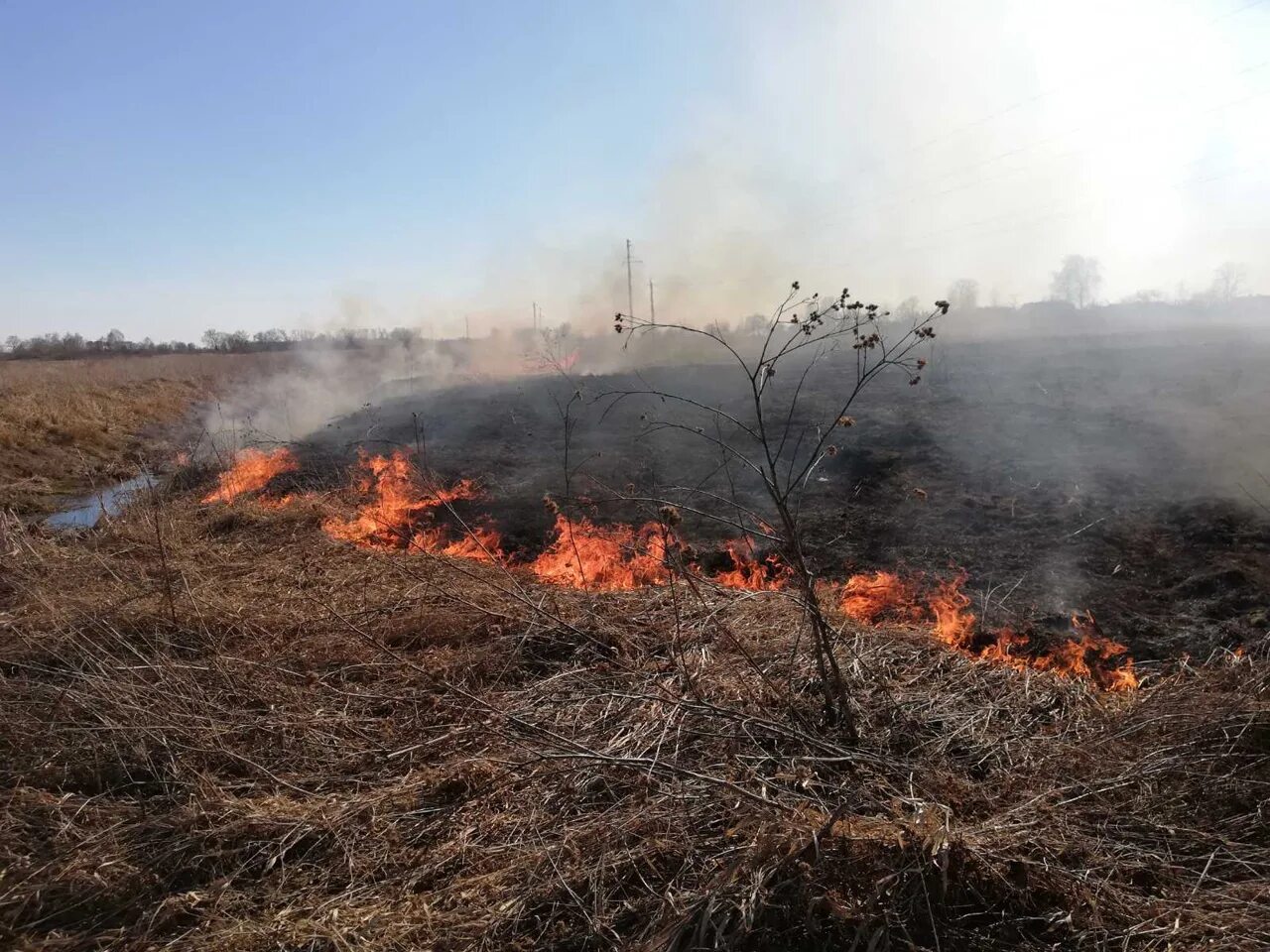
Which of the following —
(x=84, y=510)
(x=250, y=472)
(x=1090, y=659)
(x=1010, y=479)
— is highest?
(x=250, y=472)

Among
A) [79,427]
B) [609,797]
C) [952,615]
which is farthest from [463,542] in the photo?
[79,427]

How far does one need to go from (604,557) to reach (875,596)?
109 inches

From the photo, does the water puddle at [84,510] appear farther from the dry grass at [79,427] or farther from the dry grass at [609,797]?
the dry grass at [609,797]

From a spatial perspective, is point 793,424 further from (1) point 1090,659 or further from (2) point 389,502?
(1) point 1090,659

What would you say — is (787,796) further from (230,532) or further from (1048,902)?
(230,532)

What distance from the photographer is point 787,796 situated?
275 cm

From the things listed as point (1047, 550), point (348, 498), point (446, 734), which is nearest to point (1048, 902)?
point (446, 734)

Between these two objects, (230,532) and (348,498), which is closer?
(230,532)

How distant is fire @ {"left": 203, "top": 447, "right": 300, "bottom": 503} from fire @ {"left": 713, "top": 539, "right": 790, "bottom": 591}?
7626mm

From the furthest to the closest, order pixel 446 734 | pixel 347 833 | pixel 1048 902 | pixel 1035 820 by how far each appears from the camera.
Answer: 1. pixel 446 734
2. pixel 347 833
3. pixel 1035 820
4. pixel 1048 902

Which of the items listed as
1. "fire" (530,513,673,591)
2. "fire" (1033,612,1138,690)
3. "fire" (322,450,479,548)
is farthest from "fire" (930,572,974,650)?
"fire" (322,450,479,548)

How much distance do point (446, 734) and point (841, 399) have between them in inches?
551

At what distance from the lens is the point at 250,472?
1305 cm

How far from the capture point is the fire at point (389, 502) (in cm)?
812
